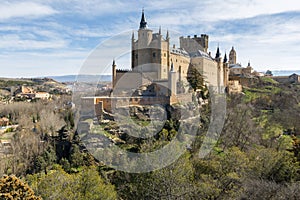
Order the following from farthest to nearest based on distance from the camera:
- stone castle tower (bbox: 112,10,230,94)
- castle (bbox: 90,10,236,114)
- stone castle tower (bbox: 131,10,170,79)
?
1. stone castle tower (bbox: 131,10,170,79)
2. stone castle tower (bbox: 112,10,230,94)
3. castle (bbox: 90,10,236,114)

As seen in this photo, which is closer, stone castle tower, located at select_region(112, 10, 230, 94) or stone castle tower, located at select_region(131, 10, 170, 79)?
stone castle tower, located at select_region(112, 10, 230, 94)

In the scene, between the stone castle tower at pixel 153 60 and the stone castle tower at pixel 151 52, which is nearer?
the stone castle tower at pixel 153 60

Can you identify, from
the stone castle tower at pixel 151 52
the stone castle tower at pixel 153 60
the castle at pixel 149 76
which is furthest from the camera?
the stone castle tower at pixel 151 52

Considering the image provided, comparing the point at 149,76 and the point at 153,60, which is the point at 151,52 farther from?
the point at 149,76

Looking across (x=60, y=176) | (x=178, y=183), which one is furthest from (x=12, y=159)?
(x=178, y=183)

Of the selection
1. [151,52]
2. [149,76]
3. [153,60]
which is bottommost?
[149,76]

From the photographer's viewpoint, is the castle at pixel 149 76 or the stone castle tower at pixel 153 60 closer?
the castle at pixel 149 76

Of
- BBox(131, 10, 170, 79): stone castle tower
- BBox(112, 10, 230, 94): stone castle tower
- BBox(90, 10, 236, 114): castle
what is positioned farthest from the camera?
BBox(131, 10, 170, 79): stone castle tower

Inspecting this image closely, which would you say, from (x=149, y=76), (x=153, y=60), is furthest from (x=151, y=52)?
(x=149, y=76)

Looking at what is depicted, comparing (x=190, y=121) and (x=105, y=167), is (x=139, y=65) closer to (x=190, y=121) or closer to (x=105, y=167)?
(x=190, y=121)

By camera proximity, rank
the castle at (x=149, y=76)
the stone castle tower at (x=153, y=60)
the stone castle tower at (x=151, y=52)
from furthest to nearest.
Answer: the stone castle tower at (x=151, y=52) → the stone castle tower at (x=153, y=60) → the castle at (x=149, y=76)

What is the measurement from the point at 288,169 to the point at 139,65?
84.6ft

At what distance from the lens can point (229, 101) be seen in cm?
4388

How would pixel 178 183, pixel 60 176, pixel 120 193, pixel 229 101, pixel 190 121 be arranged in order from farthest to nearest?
pixel 229 101, pixel 190 121, pixel 120 193, pixel 60 176, pixel 178 183
